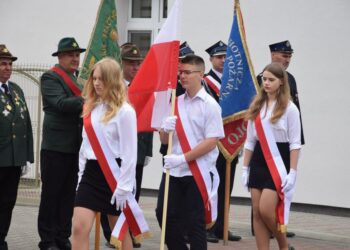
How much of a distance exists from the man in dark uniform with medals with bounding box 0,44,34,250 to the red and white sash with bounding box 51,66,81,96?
0.48 metres

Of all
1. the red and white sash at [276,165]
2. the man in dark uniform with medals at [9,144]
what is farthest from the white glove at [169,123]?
the man in dark uniform with medals at [9,144]

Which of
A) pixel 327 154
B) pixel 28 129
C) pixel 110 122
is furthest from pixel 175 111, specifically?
pixel 327 154

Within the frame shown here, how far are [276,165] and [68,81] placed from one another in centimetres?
224

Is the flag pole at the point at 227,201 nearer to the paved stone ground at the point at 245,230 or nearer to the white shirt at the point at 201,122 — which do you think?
the paved stone ground at the point at 245,230

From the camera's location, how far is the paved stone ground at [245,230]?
9638 millimetres

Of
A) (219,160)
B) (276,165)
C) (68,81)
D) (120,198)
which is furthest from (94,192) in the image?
(219,160)

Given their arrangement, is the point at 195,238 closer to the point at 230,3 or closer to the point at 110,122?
the point at 110,122

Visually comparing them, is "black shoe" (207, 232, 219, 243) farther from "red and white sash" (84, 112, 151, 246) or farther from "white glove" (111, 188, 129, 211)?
"white glove" (111, 188, 129, 211)

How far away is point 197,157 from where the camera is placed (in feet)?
24.0

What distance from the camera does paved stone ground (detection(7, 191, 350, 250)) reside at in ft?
31.6

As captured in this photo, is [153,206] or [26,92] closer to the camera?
[153,206]

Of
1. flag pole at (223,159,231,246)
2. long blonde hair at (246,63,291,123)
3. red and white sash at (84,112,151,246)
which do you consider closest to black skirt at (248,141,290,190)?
long blonde hair at (246,63,291,123)

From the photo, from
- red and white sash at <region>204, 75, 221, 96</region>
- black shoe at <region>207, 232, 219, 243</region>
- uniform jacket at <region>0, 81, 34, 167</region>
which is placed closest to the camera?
uniform jacket at <region>0, 81, 34, 167</region>

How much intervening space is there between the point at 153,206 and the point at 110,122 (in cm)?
668
